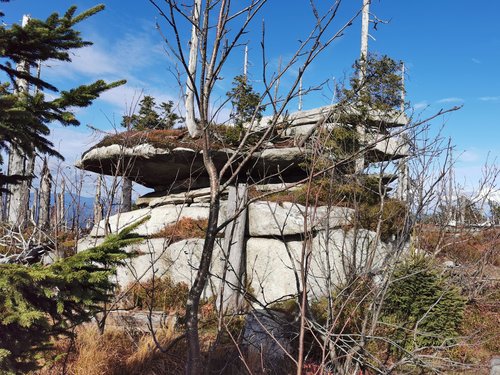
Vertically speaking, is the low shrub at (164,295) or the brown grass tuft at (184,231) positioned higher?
the brown grass tuft at (184,231)

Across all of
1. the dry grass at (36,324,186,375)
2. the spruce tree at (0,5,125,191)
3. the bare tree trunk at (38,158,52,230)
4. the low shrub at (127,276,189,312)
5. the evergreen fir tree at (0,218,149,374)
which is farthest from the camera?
the low shrub at (127,276,189,312)

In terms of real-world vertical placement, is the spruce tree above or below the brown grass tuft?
above

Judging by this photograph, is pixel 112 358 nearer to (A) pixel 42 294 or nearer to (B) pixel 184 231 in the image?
(A) pixel 42 294

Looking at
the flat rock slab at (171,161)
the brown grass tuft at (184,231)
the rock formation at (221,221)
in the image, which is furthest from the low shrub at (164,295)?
the flat rock slab at (171,161)

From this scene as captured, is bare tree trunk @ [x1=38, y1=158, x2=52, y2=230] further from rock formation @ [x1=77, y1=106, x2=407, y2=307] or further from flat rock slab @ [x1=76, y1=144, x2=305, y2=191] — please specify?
flat rock slab @ [x1=76, y1=144, x2=305, y2=191]

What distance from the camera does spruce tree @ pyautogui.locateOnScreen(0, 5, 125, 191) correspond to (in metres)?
3.17

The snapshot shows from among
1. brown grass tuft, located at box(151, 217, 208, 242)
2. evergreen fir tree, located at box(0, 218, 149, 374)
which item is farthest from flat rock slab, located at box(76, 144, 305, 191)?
evergreen fir tree, located at box(0, 218, 149, 374)

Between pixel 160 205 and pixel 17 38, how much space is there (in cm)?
784

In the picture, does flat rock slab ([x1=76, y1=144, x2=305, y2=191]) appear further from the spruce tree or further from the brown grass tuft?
the spruce tree

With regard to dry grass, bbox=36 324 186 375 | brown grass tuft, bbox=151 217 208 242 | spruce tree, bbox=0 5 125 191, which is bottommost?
dry grass, bbox=36 324 186 375

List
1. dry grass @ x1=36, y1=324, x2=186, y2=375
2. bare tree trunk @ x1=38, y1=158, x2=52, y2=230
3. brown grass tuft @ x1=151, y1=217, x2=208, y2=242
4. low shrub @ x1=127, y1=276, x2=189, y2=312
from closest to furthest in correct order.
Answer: dry grass @ x1=36, y1=324, x2=186, y2=375 < bare tree trunk @ x1=38, y1=158, x2=52, y2=230 < low shrub @ x1=127, y1=276, x2=189, y2=312 < brown grass tuft @ x1=151, y1=217, x2=208, y2=242

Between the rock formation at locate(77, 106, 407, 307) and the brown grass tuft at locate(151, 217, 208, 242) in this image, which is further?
the brown grass tuft at locate(151, 217, 208, 242)

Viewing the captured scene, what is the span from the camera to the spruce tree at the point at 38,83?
3.17 meters

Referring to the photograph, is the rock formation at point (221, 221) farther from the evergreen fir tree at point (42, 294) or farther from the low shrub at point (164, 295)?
the evergreen fir tree at point (42, 294)
